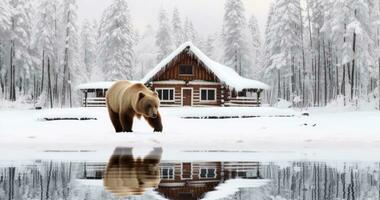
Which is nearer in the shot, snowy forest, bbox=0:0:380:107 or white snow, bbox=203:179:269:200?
white snow, bbox=203:179:269:200

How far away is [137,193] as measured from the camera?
6223mm

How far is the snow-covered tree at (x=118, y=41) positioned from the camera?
64.6 m

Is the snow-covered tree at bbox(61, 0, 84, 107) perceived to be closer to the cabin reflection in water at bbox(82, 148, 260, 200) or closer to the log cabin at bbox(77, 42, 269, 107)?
the log cabin at bbox(77, 42, 269, 107)

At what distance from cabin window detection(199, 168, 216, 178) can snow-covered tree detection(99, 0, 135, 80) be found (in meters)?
55.9

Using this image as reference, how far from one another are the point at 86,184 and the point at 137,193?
139 cm

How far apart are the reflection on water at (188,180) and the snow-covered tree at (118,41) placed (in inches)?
2146

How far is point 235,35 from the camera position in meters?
68.2

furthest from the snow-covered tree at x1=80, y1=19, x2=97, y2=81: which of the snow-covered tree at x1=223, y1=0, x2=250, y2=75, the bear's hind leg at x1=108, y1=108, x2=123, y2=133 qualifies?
the bear's hind leg at x1=108, y1=108, x2=123, y2=133

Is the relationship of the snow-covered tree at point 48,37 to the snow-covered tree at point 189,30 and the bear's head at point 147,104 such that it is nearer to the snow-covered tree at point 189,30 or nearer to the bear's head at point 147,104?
the snow-covered tree at point 189,30

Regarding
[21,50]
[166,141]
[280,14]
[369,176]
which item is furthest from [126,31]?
[369,176]

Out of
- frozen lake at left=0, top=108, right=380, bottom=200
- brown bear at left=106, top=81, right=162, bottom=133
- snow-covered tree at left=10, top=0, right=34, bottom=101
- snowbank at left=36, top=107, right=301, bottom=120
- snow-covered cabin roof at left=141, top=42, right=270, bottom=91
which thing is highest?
snow-covered tree at left=10, top=0, right=34, bottom=101

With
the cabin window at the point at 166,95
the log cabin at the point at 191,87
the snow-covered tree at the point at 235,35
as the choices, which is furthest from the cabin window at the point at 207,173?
the snow-covered tree at the point at 235,35

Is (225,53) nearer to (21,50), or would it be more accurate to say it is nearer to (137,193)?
(21,50)

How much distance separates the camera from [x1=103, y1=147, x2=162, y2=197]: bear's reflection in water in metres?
6.71
